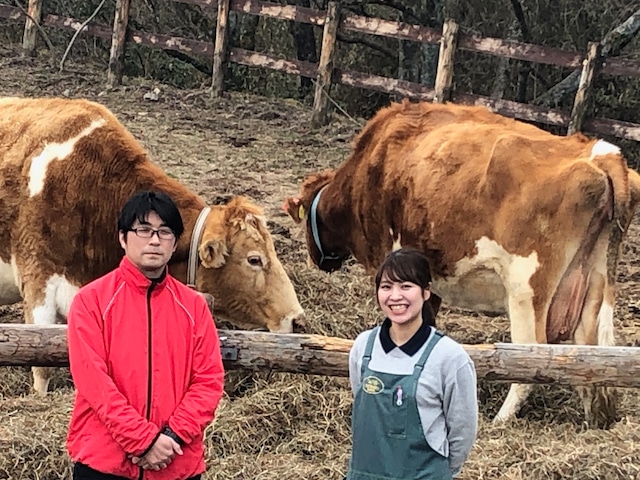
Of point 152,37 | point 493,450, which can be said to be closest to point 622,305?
point 493,450

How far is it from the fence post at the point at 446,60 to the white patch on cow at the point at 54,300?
7.21 m

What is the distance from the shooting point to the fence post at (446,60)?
11.6m

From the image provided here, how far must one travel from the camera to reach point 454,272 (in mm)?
5469

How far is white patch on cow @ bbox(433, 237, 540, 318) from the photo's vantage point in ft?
16.6

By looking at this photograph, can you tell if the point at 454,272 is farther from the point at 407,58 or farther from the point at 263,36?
the point at 263,36

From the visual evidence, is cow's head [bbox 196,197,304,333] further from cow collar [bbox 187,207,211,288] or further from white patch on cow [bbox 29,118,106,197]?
white patch on cow [bbox 29,118,106,197]

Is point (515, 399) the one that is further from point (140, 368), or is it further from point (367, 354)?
point (140, 368)

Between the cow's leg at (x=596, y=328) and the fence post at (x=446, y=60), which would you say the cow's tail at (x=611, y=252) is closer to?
the cow's leg at (x=596, y=328)

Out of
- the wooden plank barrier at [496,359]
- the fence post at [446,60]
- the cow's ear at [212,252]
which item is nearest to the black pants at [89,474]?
the wooden plank barrier at [496,359]

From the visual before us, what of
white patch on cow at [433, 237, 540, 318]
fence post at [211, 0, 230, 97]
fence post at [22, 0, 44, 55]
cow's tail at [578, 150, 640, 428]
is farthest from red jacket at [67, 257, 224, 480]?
fence post at [22, 0, 44, 55]

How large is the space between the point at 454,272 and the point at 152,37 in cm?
931

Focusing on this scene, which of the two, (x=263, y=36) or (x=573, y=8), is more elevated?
(x=573, y=8)

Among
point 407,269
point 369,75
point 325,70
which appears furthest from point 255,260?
point 325,70

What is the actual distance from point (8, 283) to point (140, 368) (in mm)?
2749
